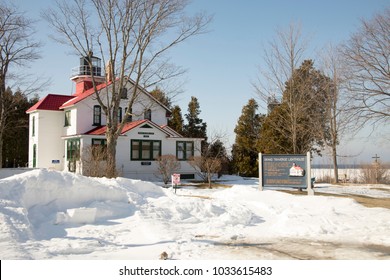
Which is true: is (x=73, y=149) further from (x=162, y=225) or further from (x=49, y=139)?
(x=162, y=225)

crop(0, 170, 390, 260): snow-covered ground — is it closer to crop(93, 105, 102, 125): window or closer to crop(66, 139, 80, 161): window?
crop(66, 139, 80, 161): window

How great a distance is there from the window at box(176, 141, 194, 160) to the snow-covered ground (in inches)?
628

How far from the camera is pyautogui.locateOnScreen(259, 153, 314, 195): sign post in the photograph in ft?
60.3

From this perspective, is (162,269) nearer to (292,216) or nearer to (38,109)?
(292,216)

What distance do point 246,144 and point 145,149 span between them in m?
9.42

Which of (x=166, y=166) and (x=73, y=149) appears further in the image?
(x=73, y=149)

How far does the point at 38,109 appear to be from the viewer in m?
32.5

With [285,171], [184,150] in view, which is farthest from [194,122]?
[285,171]

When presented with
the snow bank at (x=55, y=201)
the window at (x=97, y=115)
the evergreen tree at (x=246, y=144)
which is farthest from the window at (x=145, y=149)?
the snow bank at (x=55, y=201)

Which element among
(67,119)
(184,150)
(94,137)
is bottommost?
(184,150)

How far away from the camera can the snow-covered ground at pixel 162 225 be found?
8352 mm

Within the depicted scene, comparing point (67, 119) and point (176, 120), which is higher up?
point (176, 120)

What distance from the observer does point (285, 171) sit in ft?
61.3

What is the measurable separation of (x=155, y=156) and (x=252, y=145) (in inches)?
360
